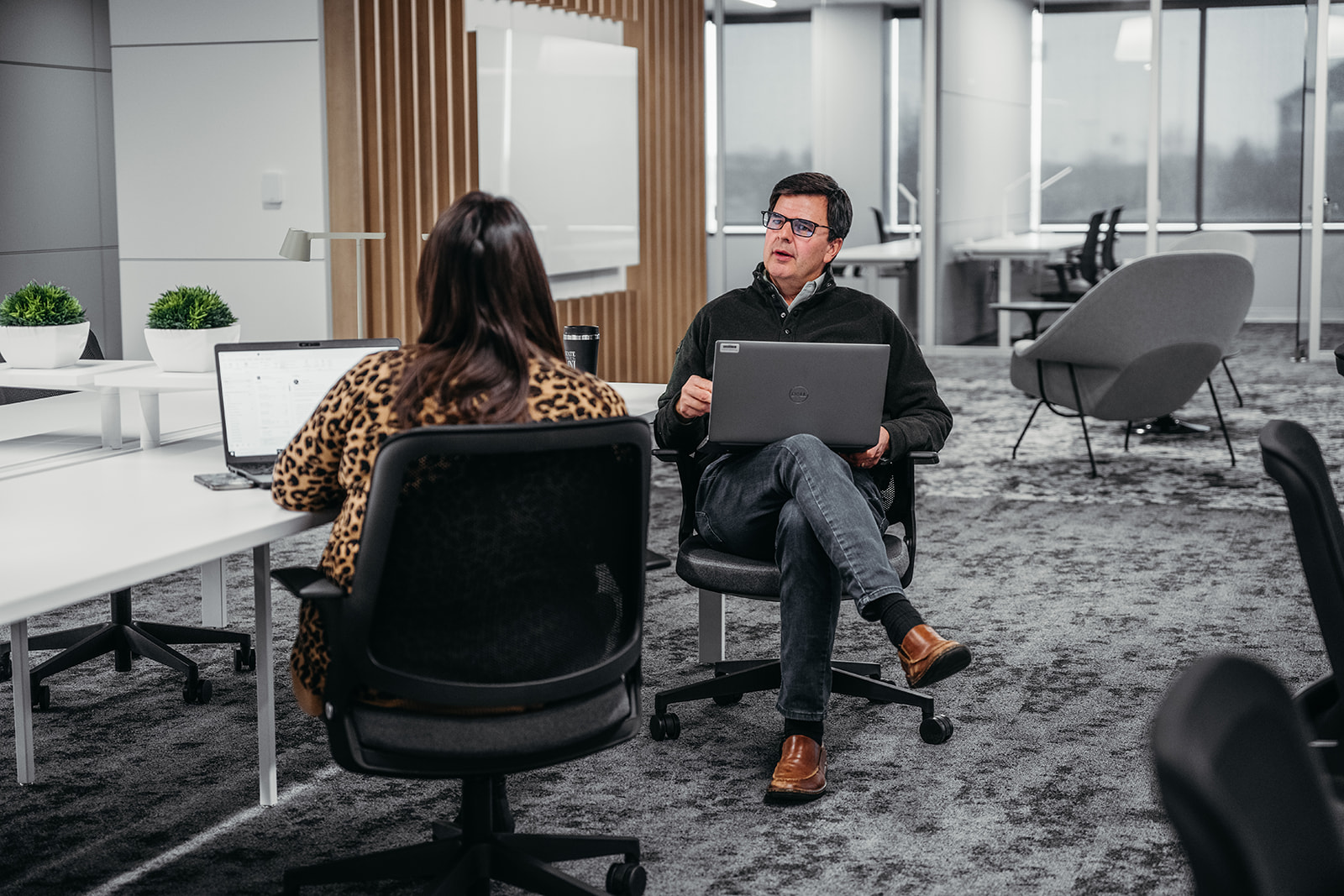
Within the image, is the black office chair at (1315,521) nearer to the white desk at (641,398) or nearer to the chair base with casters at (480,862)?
the chair base with casters at (480,862)

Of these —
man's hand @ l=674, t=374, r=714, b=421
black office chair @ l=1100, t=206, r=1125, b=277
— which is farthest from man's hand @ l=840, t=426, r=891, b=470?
black office chair @ l=1100, t=206, r=1125, b=277

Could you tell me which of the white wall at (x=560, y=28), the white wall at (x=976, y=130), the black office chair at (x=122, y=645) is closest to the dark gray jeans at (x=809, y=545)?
the black office chair at (x=122, y=645)

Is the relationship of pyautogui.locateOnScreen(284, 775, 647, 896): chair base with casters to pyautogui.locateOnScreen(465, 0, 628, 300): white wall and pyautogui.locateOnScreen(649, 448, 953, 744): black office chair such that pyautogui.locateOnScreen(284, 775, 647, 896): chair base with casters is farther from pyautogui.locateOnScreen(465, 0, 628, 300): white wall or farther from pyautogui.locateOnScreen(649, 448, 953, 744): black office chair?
pyautogui.locateOnScreen(465, 0, 628, 300): white wall

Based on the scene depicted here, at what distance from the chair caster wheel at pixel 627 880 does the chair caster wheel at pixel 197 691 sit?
1484 mm

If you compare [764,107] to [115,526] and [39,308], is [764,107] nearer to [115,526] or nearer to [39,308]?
[39,308]

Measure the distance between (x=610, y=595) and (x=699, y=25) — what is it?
260 inches

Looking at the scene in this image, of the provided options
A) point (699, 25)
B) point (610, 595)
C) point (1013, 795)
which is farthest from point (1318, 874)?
point (699, 25)

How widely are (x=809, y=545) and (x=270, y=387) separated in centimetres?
110

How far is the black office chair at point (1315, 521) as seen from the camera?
1.67 metres

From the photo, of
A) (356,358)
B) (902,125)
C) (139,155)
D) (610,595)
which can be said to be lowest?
(610,595)

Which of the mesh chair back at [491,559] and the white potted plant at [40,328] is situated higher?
the white potted plant at [40,328]

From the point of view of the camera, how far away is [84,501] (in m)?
2.51

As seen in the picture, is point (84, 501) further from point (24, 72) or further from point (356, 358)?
point (24, 72)

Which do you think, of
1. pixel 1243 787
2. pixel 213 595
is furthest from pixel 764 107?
pixel 1243 787
